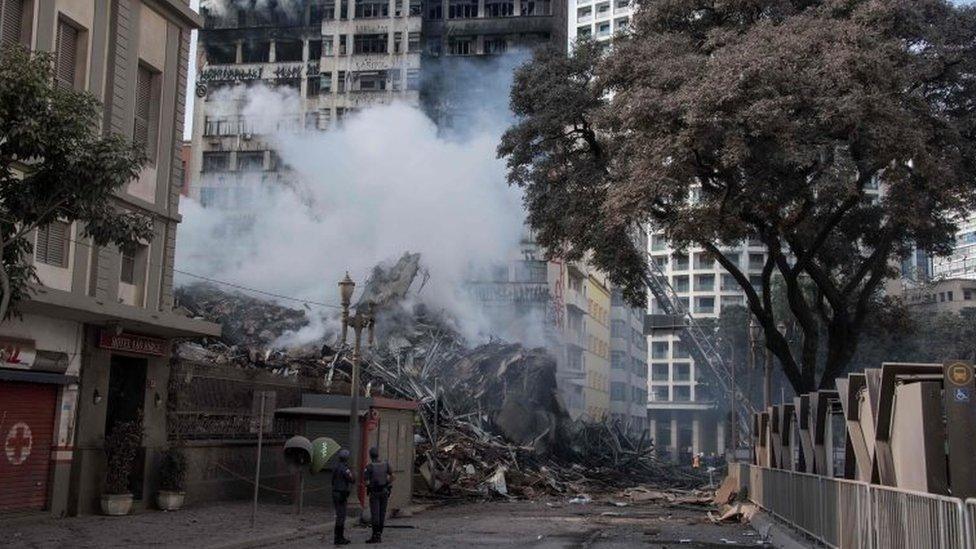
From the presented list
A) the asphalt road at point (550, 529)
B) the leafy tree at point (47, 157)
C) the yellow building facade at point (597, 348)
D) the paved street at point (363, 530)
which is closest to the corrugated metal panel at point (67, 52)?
the paved street at point (363, 530)

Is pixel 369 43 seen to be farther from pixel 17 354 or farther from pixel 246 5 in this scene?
pixel 17 354

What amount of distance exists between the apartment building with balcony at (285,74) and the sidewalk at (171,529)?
154ft

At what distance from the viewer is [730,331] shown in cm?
6253

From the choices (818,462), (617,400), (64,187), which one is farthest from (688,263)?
(64,187)

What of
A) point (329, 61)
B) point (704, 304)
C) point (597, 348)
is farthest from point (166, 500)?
point (704, 304)

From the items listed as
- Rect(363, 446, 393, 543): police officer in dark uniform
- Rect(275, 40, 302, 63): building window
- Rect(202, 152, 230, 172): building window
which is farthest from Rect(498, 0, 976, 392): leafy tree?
Rect(275, 40, 302, 63): building window

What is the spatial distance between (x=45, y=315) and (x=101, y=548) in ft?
17.0

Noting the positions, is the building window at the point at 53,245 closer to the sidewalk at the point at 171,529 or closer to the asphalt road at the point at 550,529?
the sidewalk at the point at 171,529

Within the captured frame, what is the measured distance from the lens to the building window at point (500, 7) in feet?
226

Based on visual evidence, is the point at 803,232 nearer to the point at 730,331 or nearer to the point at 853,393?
the point at 853,393

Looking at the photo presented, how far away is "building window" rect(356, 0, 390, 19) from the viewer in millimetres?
68438

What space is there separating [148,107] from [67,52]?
2874 mm

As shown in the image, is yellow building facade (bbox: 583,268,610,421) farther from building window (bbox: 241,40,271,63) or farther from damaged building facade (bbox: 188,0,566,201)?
building window (bbox: 241,40,271,63)

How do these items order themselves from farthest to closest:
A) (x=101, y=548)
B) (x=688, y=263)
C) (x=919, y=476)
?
(x=688, y=263), (x=101, y=548), (x=919, y=476)
